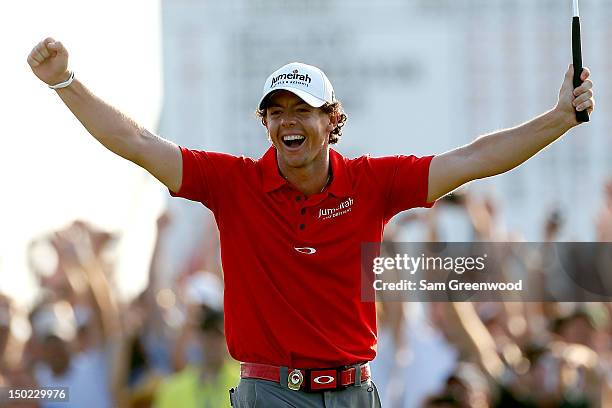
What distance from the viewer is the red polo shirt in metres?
6.48

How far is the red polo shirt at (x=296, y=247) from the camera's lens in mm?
6477

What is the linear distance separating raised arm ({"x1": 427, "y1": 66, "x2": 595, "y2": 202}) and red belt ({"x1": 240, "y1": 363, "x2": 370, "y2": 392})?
925 millimetres

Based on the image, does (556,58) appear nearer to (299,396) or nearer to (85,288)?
(85,288)

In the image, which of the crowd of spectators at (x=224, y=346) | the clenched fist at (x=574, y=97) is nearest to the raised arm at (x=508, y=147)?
the clenched fist at (x=574, y=97)

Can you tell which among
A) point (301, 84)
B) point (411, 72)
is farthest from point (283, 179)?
point (411, 72)

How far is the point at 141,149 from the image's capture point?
21.5ft

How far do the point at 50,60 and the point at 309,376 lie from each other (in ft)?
6.04

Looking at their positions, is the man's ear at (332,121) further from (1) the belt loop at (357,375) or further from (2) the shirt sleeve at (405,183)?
(1) the belt loop at (357,375)

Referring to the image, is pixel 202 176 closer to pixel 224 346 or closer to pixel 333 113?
pixel 333 113

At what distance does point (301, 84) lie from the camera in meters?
6.59

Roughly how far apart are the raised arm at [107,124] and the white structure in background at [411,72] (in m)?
13.0

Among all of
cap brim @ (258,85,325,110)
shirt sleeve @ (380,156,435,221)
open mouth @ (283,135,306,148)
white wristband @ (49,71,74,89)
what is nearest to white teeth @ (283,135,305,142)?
open mouth @ (283,135,306,148)

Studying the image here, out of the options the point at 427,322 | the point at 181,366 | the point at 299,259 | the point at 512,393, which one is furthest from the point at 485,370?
the point at 299,259

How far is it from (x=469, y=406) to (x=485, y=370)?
0.95m
